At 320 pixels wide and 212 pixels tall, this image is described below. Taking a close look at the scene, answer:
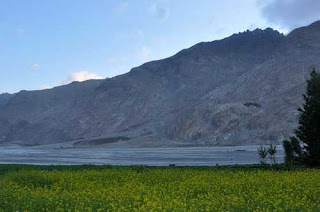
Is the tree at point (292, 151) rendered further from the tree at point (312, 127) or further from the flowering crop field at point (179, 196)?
the flowering crop field at point (179, 196)

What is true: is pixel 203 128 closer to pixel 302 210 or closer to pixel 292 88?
pixel 292 88

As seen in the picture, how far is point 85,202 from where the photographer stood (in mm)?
16297

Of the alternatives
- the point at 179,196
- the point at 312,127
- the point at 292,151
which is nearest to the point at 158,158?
the point at 292,151

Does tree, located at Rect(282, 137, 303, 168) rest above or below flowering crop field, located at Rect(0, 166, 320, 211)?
above

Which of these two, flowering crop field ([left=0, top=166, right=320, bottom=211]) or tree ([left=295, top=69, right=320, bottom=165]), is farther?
tree ([left=295, top=69, right=320, bottom=165])

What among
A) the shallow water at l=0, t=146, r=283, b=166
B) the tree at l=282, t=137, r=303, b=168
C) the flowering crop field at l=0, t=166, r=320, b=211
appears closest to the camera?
the flowering crop field at l=0, t=166, r=320, b=211

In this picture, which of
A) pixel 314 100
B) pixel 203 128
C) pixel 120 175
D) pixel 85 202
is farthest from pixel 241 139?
pixel 85 202

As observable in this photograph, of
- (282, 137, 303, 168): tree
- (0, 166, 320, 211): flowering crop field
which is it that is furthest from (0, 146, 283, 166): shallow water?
(0, 166, 320, 211): flowering crop field

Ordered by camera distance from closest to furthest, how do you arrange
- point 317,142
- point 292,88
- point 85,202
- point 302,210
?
point 302,210, point 85,202, point 317,142, point 292,88

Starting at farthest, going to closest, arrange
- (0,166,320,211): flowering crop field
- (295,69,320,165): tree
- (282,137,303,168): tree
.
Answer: (282,137,303,168): tree, (295,69,320,165): tree, (0,166,320,211): flowering crop field

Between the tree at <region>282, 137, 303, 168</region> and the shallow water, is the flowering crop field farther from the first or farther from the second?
the shallow water

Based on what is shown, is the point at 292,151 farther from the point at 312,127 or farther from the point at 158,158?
the point at 158,158

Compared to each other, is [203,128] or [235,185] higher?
[203,128]

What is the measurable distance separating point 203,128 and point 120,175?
159m
